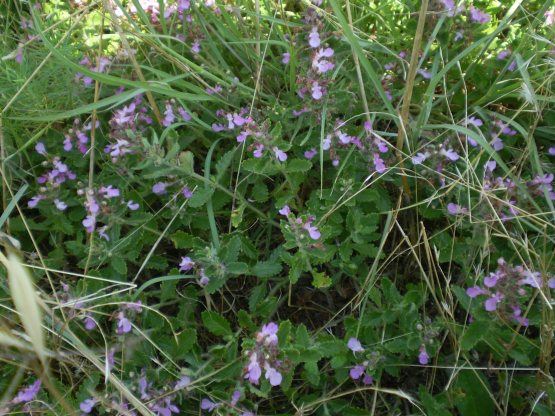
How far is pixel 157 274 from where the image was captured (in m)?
2.13

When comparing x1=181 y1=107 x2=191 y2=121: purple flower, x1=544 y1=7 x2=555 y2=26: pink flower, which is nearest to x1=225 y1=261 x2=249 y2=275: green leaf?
x1=181 y1=107 x2=191 y2=121: purple flower

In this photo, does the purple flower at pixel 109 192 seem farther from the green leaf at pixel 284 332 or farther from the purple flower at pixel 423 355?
the purple flower at pixel 423 355

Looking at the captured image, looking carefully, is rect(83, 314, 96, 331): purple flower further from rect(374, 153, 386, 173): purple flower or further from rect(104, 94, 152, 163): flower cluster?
rect(374, 153, 386, 173): purple flower

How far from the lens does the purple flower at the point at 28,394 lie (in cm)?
175

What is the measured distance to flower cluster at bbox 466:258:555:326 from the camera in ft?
5.40

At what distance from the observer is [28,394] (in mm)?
1770

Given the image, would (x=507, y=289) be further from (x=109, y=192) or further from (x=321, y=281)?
(x=109, y=192)

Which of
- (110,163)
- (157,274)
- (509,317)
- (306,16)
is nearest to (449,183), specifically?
(509,317)

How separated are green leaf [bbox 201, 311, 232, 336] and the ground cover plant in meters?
0.01

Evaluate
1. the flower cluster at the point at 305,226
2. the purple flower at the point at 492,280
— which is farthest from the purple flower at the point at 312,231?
the purple flower at the point at 492,280

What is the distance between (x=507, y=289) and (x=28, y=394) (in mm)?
1443

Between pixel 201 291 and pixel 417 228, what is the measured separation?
77 cm

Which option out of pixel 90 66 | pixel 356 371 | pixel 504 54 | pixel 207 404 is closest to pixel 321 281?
pixel 356 371

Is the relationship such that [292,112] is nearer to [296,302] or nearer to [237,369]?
[296,302]
